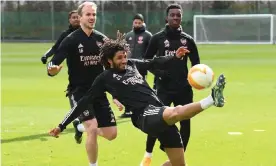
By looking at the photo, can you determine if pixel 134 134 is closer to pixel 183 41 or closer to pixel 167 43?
pixel 167 43

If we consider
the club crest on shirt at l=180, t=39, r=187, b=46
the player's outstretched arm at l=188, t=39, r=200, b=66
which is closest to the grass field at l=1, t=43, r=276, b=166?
the player's outstretched arm at l=188, t=39, r=200, b=66

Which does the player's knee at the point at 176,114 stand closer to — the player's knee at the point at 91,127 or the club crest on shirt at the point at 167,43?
the player's knee at the point at 91,127

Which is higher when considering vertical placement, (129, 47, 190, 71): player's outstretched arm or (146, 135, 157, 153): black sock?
(129, 47, 190, 71): player's outstretched arm

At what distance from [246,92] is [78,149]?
32.3 feet

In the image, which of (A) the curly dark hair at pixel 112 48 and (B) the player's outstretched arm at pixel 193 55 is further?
(B) the player's outstretched arm at pixel 193 55

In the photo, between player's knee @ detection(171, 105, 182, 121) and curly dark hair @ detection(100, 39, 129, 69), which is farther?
curly dark hair @ detection(100, 39, 129, 69)

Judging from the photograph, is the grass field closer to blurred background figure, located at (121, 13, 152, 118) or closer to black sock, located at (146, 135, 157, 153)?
black sock, located at (146, 135, 157, 153)

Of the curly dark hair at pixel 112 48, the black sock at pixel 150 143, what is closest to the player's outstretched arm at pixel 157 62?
the curly dark hair at pixel 112 48

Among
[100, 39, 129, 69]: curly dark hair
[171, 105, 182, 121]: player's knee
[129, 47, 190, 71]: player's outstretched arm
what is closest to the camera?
[171, 105, 182, 121]: player's knee

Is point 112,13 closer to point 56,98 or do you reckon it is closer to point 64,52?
point 56,98

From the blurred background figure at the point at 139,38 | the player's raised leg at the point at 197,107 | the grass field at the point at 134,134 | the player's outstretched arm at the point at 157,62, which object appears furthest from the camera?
the blurred background figure at the point at 139,38

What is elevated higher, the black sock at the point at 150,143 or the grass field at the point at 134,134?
the black sock at the point at 150,143

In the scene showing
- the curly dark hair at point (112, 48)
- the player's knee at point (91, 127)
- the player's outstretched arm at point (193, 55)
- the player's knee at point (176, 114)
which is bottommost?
the player's knee at point (91, 127)

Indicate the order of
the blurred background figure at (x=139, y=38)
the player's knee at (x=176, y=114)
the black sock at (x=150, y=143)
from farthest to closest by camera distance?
the blurred background figure at (x=139, y=38) < the black sock at (x=150, y=143) < the player's knee at (x=176, y=114)
